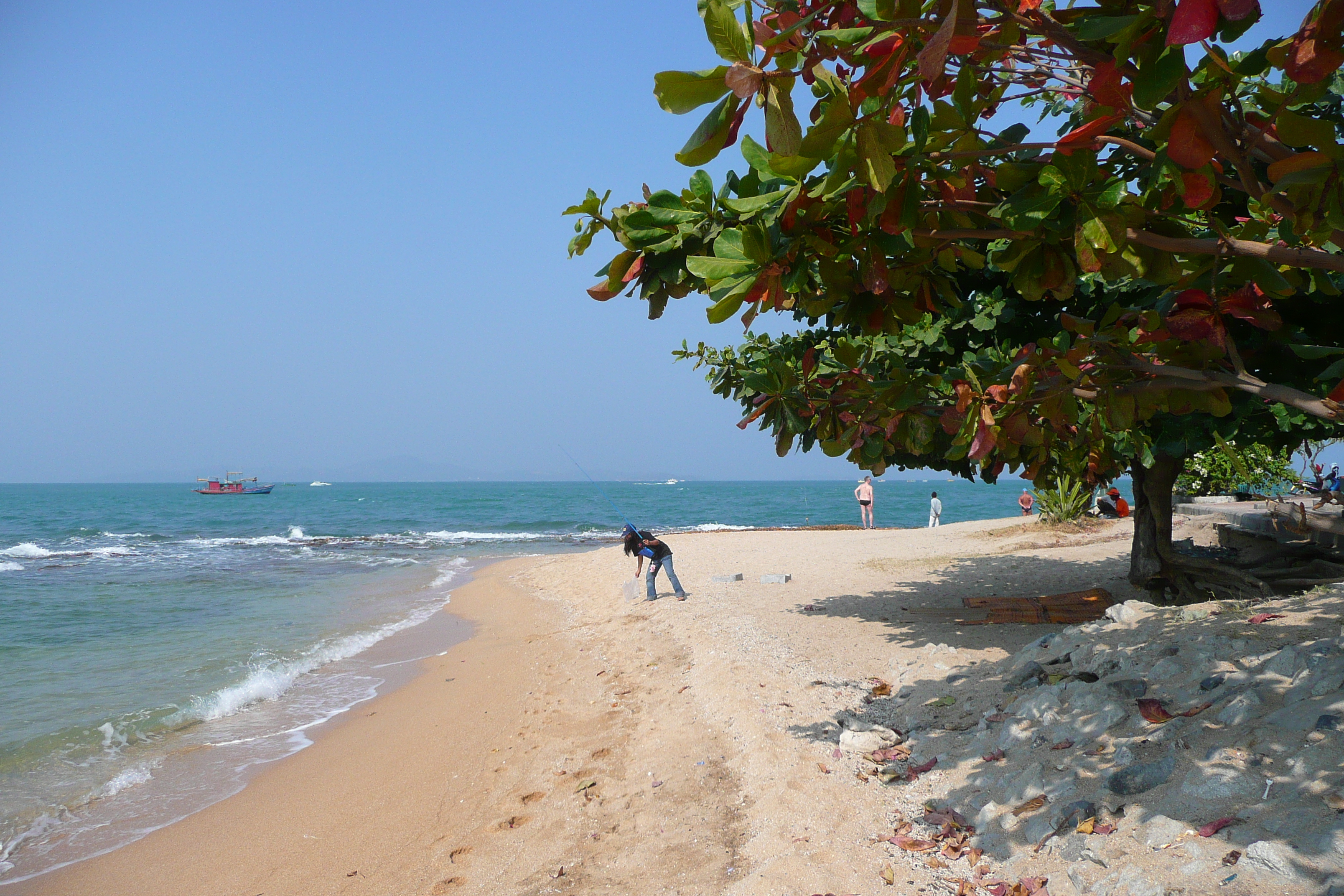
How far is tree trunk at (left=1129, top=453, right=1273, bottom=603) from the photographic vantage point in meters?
7.47

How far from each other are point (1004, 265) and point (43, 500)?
367 feet

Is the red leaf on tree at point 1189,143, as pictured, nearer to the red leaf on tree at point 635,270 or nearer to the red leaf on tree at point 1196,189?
the red leaf on tree at point 1196,189

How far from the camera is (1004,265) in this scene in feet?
8.88

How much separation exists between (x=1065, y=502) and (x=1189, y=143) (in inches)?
647

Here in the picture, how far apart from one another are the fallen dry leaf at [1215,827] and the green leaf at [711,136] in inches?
118

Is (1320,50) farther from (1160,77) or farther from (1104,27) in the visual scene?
(1104,27)

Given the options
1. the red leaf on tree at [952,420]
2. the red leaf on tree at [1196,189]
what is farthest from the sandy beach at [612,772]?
the red leaf on tree at [1196,189]

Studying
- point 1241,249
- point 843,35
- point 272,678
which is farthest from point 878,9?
point 272,678

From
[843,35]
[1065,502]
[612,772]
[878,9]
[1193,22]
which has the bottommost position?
[612,772]

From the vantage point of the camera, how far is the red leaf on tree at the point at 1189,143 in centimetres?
190

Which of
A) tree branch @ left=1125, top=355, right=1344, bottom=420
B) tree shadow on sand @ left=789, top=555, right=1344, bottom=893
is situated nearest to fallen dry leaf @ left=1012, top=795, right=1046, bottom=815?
tree shadow on sand @ left=789, top=555, right=1344, bottom=893

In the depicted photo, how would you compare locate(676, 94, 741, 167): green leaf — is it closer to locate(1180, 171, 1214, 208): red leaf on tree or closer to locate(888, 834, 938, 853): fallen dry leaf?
locate(1180, 171, 1214, 208): red leaf on tree

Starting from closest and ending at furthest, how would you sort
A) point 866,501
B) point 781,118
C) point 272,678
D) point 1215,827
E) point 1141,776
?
1. point 781,118
2. point 1215,827
3. point 1141,776
4. point 272,678
5. point 866,501

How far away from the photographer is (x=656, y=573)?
38.2 ft
